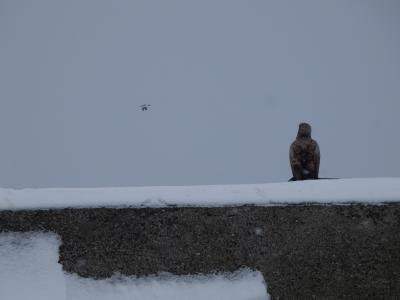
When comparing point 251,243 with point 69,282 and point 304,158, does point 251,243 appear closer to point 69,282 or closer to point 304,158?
point 69,282

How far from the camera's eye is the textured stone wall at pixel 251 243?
1.75 meters

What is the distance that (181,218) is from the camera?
1768mm

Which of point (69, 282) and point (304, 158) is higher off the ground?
point (304, 158)

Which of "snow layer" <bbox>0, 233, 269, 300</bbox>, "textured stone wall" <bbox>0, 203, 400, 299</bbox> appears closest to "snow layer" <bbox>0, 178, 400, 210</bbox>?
"textured stone wall" <bbox>0, 203, 400, 299</bbox>

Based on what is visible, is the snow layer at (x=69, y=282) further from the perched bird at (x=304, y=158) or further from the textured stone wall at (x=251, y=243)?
the perched bird at (x=304, y=158)

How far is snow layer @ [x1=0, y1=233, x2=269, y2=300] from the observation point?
1756mm

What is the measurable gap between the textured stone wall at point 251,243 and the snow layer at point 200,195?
0.03 metres

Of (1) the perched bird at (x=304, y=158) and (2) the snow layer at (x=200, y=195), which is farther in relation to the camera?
(1) the perched bird at (x=304, y=158)

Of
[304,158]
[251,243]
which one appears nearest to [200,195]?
[251,243]

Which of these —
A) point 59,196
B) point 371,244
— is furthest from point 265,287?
point 59,196

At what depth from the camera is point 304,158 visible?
404cm

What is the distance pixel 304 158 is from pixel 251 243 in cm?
238

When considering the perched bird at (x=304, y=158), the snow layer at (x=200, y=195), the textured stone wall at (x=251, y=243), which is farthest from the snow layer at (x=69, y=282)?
the perched bird at (x=304, y=158)

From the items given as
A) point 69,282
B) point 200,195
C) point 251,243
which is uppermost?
point 200,195
